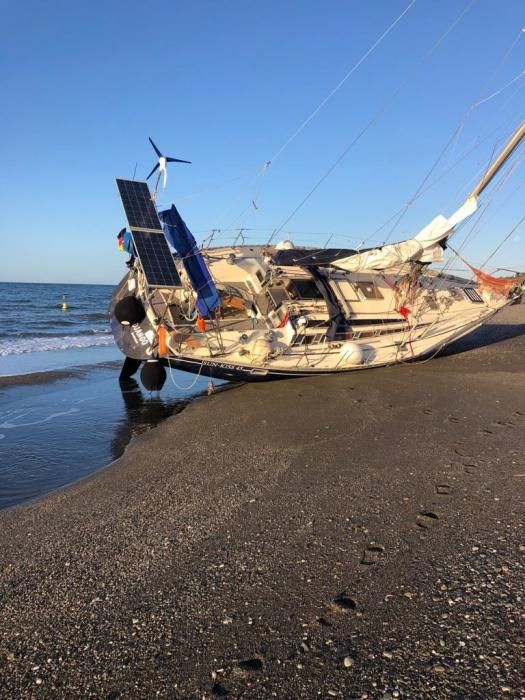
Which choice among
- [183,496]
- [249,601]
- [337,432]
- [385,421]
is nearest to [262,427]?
[337,432]

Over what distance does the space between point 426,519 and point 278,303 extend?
382 inches

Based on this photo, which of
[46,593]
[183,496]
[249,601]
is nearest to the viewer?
[249,601]

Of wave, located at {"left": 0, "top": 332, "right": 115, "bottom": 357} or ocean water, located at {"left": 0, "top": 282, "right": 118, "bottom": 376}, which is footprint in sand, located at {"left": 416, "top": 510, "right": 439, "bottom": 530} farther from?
wave, located at {"left": 0, "top": 332, "right": 115, "bottom": 357}

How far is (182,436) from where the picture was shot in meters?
8.90

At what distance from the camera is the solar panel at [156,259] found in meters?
11.3

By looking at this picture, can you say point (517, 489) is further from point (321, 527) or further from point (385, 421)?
point (385, 421)

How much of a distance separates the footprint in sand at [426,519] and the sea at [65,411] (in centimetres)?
525

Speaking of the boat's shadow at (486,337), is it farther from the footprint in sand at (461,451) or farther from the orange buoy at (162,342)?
the orange buoy at (162,342)

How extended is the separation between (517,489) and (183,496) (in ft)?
13.5

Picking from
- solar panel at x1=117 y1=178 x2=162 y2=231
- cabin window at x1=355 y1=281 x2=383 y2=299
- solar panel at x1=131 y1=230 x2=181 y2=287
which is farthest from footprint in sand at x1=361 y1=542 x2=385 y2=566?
cabin window at x1=355 y1=281 x2=383 y2=299

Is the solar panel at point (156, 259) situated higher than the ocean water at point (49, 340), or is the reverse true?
the solar panel at point (156, 259)

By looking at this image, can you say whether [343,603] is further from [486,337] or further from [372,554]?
[486,337]

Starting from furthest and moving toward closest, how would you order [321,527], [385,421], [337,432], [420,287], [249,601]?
[420,287]
[385,421]
[337,432]
[321,527]
[249,601]

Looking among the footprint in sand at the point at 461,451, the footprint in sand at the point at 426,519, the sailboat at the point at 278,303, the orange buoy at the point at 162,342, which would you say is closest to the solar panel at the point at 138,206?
the sailboat at the point at 278,303
